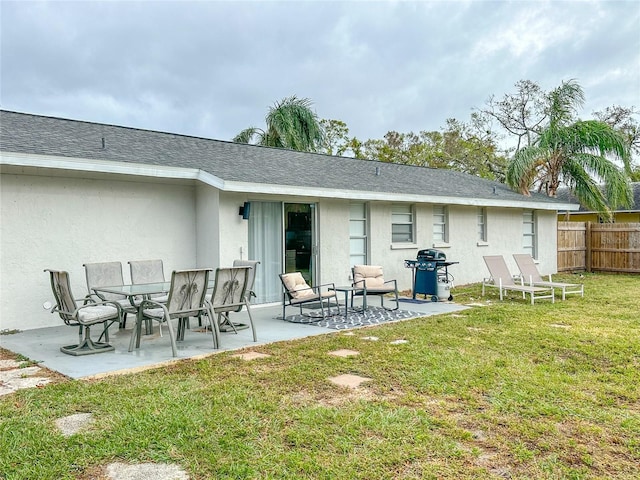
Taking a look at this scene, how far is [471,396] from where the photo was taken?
15.3 feet

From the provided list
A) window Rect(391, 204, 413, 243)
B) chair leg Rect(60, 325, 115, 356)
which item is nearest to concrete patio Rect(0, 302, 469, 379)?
chair leg Rect(60, 325, 115, 356)

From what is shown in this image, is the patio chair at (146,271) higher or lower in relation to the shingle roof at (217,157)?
lower

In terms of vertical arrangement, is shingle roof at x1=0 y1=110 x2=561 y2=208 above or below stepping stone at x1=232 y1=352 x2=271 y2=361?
above

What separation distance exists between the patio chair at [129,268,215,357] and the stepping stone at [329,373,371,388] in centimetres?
224

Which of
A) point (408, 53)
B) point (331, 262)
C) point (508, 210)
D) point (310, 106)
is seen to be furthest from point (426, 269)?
point (310, 106)

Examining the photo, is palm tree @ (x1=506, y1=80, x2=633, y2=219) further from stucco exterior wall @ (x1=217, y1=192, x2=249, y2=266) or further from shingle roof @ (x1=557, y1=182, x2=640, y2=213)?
stucco exterior wall @ (x1=217, y1=192, x2=249, y2=266)

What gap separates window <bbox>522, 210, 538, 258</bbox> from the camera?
56.4 feet

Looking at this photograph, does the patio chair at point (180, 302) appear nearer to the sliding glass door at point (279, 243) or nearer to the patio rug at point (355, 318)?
the patio rug at point (355, 318)

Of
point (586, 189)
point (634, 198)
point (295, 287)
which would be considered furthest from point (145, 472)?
point (634, 198)

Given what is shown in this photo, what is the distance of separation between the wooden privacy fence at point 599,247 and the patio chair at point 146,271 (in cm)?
1514

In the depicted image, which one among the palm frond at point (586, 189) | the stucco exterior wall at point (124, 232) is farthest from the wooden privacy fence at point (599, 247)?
the stucco exterior wall at point (124, 232)

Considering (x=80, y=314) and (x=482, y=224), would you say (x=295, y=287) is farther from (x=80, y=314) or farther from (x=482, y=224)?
(x=482, y=224)

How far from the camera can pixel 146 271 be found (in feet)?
29.5

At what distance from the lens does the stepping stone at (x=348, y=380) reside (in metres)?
5.09
